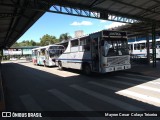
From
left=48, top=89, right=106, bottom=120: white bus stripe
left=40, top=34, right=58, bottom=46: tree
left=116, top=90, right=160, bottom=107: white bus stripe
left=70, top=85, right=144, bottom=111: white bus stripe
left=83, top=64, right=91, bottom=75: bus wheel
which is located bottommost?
left=48, top=89, right=106, bottom=120: white bus stripe

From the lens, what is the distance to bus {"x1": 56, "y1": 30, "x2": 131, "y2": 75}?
1275 centimetres

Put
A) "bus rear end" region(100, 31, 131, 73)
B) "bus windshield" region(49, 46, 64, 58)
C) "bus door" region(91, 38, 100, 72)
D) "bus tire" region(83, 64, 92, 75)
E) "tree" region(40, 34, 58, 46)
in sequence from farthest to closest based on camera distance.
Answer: "tree" region(40, 34, 58, 46), "bus windshield" region(49, 46, 64, 58), "bus tire" region(83, 64, 92, 75), "bus door" region(91, 38, 100, 72), "bus rear end" region(100, 31, 131, 73)

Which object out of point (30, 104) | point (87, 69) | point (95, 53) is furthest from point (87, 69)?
point (30, 104)

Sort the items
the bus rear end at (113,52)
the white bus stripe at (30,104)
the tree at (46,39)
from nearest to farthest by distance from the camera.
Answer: the white bus stripe at (30,104), the bus rear end at (113,52), the tree at (46,39)

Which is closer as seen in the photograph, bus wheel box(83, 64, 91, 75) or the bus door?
the bus door

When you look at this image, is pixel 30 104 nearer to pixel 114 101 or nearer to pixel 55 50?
pixel 114 101

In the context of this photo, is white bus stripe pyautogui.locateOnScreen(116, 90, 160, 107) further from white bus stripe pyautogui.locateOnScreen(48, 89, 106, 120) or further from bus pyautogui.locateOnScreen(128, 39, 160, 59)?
bus pyautogui.locateOnScreen(128, 39, 160, 59)

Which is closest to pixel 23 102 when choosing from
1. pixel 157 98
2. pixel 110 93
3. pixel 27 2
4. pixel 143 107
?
pixel 110 93

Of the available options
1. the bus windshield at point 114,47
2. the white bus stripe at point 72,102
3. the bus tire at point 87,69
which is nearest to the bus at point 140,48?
the bus windshield at point 114,47

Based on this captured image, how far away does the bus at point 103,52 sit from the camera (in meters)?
12.8

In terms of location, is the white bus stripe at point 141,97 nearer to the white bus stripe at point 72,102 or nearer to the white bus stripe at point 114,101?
the white bus stripe at point 114,101

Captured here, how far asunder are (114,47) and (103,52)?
1.10 meters

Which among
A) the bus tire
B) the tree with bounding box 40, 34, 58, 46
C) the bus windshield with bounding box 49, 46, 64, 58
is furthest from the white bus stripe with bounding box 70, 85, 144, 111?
the tree with bounding box 40, 34, 58, 46

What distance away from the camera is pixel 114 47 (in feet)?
43.5
